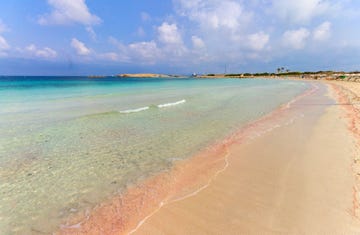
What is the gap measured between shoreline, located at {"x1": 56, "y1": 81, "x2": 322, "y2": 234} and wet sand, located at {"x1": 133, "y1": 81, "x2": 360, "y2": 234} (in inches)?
7.4

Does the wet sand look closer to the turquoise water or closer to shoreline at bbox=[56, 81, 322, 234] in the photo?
shoreline at bbox=[56, 81, 322, 234]

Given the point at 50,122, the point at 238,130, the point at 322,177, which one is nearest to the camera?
the point at 322,177

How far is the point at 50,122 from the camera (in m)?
11.1

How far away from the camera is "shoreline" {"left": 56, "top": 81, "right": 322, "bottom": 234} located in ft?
11.1

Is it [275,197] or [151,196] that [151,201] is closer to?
[151,196]

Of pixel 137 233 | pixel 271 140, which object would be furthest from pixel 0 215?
pixel 271 140

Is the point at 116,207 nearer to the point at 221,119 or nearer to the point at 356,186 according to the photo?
the point at 356,186

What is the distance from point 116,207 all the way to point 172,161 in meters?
2.29

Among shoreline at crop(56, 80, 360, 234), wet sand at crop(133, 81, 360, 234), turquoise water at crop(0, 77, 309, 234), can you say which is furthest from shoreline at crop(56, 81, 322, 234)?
turquoise water at crop(0, 77, 309, 234)

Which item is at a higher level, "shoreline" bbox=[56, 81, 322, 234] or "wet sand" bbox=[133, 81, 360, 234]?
"wet sand" bbox=[133, 81, 360, 234]

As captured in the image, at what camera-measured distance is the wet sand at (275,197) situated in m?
3.17

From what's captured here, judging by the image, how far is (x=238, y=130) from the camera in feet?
29.4

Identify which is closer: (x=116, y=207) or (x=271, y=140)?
(x=116, y=207)

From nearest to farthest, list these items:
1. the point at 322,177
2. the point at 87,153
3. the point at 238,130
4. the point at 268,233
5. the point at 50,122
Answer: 1. the point at 268,233
2. the point at 322,177
3. the point at 87,153
4. the point at 238,130
5. the point at 50,122
